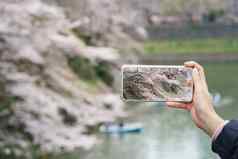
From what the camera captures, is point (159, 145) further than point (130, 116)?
No

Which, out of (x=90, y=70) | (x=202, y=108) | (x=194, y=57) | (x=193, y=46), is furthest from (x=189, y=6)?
(x=202, y=108)

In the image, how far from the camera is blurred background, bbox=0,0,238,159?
10625mm

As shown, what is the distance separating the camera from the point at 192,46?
34.3 meters

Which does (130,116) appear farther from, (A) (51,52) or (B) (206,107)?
(B) (206,107)

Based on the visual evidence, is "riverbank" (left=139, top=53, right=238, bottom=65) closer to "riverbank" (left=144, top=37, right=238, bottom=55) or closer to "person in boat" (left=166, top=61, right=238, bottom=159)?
"riverbank" (left=144, top=37, right=238, bottom=55)

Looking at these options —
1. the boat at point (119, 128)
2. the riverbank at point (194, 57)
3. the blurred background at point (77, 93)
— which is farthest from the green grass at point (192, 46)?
the boat at point (119, 128)

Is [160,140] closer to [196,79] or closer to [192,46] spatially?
[196,79]

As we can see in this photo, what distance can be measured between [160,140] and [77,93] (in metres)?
1.80

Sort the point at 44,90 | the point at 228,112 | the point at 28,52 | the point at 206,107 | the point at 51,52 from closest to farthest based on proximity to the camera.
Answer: the point at 206,107 < the point at 28,52 < the point at 44,90 < the point at 51,52 < the point at 228,112

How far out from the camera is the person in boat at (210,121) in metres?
1.28

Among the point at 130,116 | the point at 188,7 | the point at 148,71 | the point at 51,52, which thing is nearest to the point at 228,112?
the point at 130,116

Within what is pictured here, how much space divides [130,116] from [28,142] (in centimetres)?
673

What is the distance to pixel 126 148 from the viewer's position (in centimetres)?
1323

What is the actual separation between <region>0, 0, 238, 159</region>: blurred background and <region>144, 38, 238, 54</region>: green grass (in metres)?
8.01
